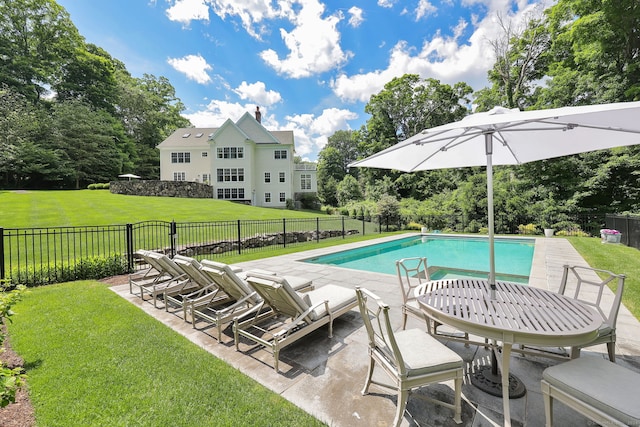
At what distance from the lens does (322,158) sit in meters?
48.6

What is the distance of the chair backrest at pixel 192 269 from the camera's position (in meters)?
4.33

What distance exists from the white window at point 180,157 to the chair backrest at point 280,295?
2997 centimetres

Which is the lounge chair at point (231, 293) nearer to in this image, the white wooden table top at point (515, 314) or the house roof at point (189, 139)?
the white wooden table top at point (515, 314)

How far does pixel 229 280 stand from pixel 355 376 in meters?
2.03

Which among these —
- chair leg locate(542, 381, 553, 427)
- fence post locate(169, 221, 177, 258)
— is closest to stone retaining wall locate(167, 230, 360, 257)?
fence post locate(169, 221, 177, 258)

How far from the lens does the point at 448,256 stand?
11.8m

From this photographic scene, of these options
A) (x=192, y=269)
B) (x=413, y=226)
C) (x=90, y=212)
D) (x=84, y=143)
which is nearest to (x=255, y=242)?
(x=192, y=269)

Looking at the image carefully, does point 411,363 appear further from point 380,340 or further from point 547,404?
point 547,404

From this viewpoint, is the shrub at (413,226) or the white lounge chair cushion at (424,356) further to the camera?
the shrub at (413,226)

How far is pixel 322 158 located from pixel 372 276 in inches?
1714

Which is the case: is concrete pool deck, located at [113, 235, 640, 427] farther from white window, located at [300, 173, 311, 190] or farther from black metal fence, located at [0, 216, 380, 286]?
white window, located at [300, 173, 311, 190]

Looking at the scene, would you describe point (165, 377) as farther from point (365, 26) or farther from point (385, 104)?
point (385, 104)

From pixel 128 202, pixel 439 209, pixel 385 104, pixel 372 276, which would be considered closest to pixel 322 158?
pixel 385 104

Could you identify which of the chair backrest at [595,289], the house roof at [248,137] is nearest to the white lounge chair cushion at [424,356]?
the chair backrest at [595,289]
